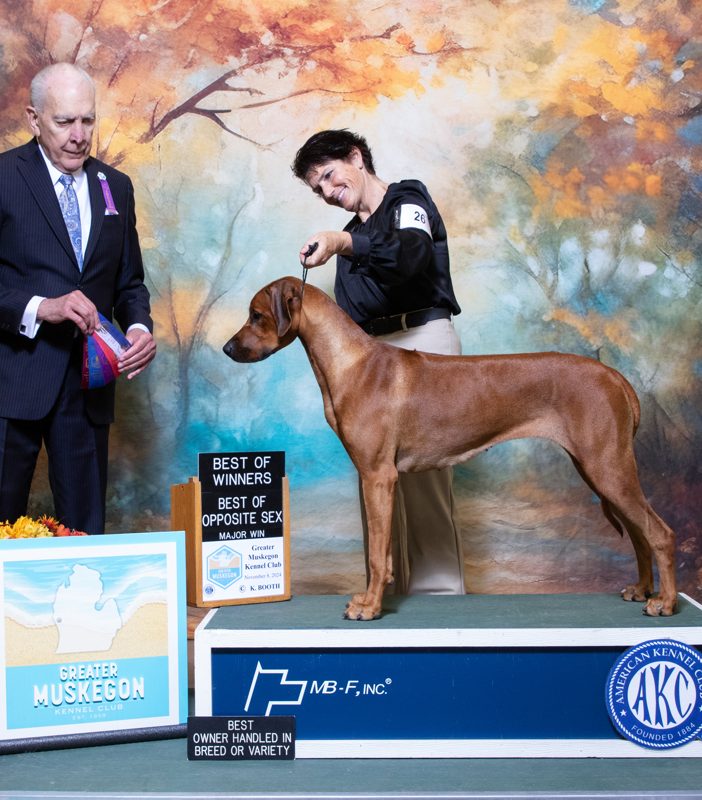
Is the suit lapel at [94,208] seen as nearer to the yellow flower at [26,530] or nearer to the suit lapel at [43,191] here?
the suit lapel at [43,191]

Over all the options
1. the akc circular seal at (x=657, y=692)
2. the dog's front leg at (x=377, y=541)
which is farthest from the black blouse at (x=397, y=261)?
the akc circular seal at (x=657, y=692)

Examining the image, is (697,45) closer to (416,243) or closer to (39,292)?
(416,243)

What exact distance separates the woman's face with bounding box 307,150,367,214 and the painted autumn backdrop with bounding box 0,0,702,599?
1225mm

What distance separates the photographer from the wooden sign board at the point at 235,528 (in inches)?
121

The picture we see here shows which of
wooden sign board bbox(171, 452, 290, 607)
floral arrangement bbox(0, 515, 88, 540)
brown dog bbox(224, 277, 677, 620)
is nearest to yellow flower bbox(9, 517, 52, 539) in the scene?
floral arrangement bbox(0, 515, 88, 540)

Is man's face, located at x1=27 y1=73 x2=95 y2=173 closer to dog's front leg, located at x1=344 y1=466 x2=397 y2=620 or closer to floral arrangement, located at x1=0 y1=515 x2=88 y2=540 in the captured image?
floral arrangement, located at x1=0 y1=515 x2=88 y2=540

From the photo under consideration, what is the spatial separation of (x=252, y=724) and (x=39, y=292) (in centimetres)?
158

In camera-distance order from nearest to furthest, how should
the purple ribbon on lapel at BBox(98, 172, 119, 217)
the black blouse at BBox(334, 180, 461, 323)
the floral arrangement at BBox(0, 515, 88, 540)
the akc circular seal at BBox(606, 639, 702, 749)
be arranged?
the akc circular seal at BBox(606, 639, 702, 749) → the floral arrangement at BBox(0, 515, 88, 540) → the black blouse at BBox(334, 180, 461, 323) → the purple ribbon on lapel at BBox(98, 172, 119, 217)

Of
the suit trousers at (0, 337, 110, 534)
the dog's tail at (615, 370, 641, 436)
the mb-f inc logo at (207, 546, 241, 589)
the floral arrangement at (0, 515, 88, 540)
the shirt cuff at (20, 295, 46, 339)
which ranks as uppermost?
the shirt cuff at (20, 295, 46, 339)

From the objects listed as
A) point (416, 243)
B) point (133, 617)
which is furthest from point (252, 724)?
point (416, 243)

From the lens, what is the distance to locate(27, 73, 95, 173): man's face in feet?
9.80

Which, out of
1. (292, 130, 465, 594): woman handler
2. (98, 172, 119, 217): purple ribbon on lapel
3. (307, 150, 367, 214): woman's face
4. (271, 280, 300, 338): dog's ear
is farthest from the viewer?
(307, 150, 367, 214): woman's face

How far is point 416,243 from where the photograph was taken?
10.1 ft

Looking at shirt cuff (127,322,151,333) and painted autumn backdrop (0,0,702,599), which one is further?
painted autumn backdrop (0,0,702,599)
